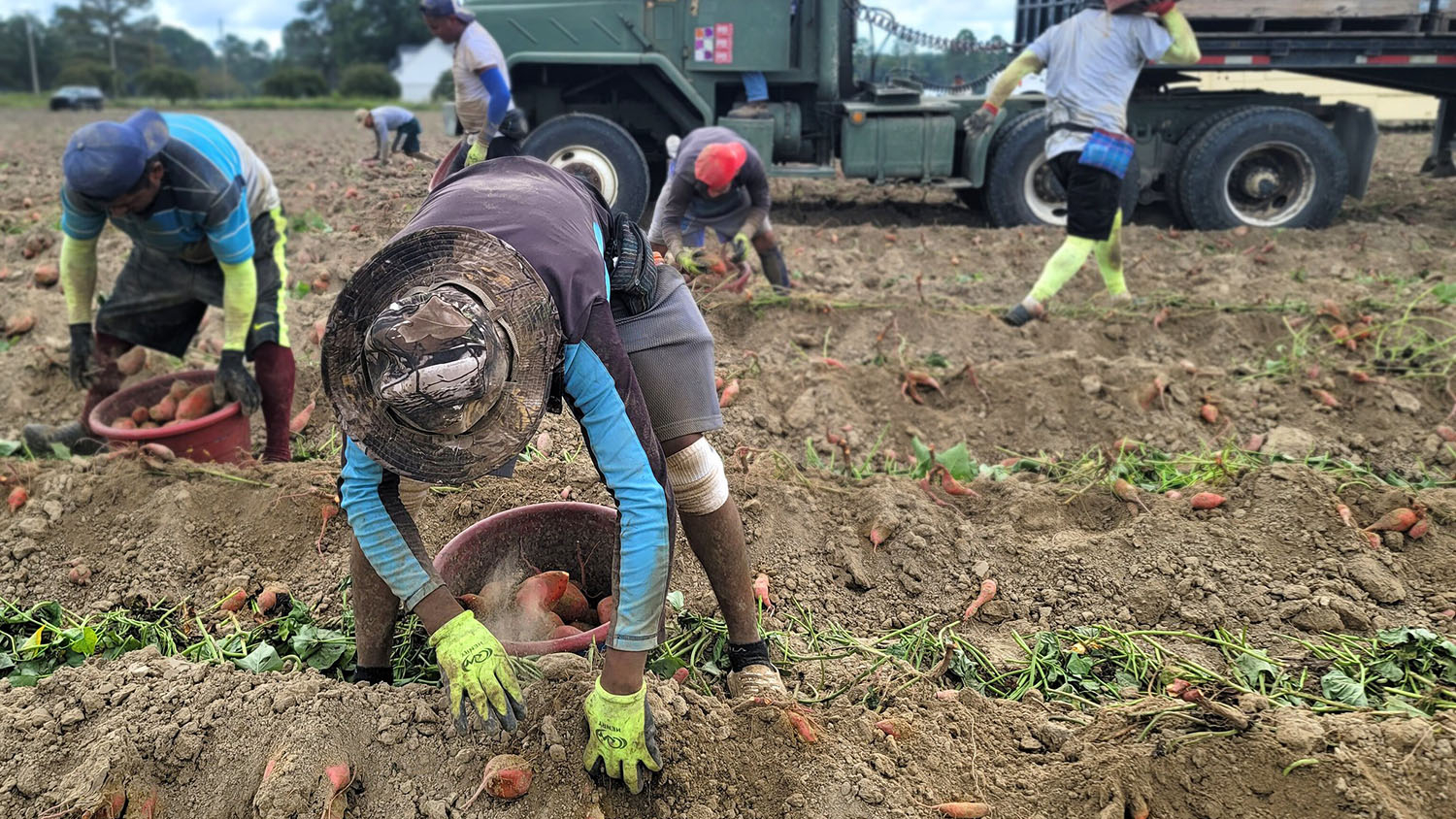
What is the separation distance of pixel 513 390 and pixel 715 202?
13.9 feet

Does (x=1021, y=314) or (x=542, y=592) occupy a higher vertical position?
(x=1021, y=314)

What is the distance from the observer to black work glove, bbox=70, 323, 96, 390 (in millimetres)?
3988

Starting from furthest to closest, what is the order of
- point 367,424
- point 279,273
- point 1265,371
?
point 1265,371 → point 279,273 → point 367,424

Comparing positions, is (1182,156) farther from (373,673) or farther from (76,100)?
(76,100)

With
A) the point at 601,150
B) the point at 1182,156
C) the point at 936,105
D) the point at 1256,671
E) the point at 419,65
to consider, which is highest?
the point at 419,65

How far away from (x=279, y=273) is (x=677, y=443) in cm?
242

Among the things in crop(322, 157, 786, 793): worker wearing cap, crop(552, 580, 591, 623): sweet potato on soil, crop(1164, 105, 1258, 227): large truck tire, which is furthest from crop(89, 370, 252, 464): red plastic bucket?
crop(1164, 105, 1258, 227): large truck tire

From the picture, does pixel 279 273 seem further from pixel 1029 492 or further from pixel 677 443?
pixel 1029 492

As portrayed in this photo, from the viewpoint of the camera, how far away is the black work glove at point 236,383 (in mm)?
3764

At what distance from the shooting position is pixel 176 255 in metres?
3.84

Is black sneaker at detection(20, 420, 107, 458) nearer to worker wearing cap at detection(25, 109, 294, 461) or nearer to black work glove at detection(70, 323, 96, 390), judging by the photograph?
worker wearing cap at detection(25, 109, 294, 461)

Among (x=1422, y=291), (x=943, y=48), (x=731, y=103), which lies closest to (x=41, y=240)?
(x=731, y=103)

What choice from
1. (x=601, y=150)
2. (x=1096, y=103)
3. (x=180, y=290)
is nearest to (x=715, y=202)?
(x=1096, y=103)

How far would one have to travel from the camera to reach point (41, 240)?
706 centimetres
